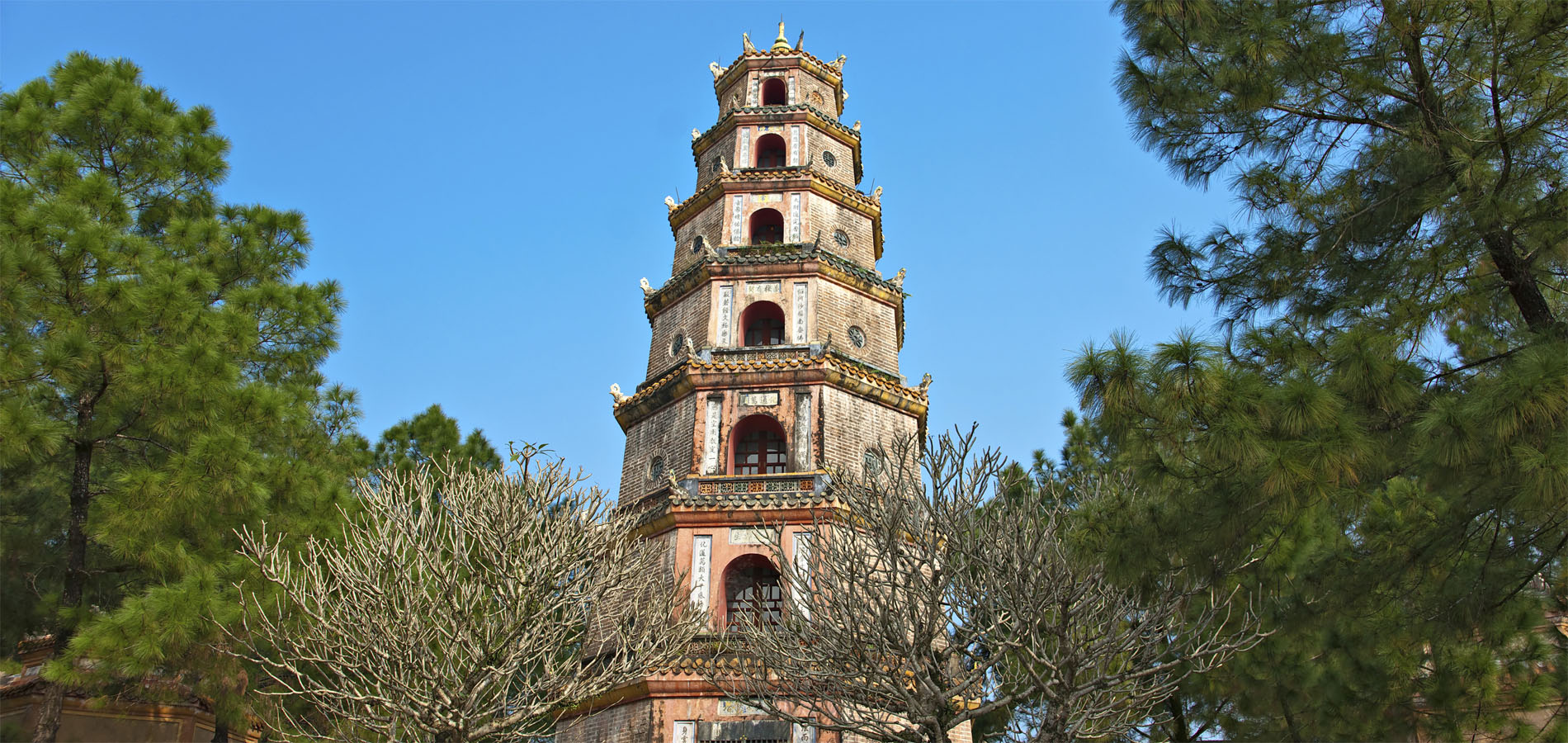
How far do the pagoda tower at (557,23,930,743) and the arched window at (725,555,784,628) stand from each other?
0.03m

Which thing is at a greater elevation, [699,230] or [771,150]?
[771,150]

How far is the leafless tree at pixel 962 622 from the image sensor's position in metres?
9.50

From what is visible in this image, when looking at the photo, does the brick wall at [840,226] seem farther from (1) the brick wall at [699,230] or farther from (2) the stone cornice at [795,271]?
(1) the brick wall at [699,230]

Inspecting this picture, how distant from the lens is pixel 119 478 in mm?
10656

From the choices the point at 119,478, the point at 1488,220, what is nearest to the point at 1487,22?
the point at 1488,220

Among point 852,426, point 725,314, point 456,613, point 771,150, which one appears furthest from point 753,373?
point 456,613

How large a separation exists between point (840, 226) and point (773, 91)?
180 inches

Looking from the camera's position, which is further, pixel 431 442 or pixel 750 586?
pixel 431 442

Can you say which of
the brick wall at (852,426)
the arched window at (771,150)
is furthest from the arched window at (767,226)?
the brick wall at (852,426)

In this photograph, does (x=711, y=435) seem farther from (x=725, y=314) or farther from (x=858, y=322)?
(x=858, y=322)

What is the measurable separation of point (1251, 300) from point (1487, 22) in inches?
101

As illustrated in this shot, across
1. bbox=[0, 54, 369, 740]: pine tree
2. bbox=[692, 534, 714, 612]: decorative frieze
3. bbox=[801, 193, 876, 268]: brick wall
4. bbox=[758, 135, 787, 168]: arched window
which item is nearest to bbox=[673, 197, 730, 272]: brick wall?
bbox=[801, 193, 876, 268]: brick wall

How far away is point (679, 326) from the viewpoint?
18719 millimetres

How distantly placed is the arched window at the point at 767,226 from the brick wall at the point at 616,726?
9.05 meters
